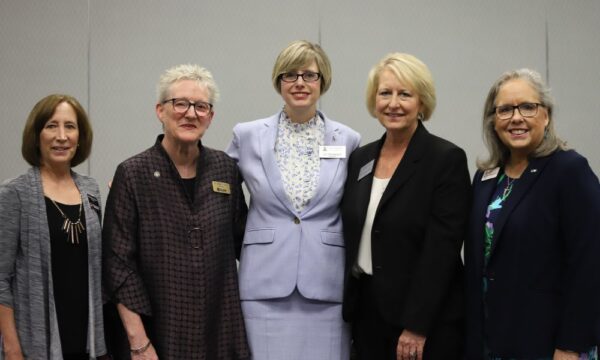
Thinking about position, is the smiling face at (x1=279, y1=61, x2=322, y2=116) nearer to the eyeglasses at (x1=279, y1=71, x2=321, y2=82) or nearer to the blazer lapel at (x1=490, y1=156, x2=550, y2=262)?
the eyeglasses at (x1=279, y1=71, x2=321, y2=82)

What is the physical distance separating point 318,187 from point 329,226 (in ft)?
0.56

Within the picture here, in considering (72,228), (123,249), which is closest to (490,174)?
(123,249)

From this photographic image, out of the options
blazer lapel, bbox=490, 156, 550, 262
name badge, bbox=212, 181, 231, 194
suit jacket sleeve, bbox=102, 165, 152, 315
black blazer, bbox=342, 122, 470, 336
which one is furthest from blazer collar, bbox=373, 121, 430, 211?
suit jacket sleeve, bbox=102, 165, 152, 315

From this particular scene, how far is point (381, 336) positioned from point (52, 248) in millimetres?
1303

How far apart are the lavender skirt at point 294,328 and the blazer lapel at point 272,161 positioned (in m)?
0.40

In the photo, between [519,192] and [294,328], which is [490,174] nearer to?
[519,192]

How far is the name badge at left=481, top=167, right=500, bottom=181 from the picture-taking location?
2298 mm

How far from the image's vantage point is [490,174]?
232 centimetres

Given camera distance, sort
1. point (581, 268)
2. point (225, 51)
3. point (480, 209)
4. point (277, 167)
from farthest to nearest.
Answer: point (225, 51)
point (277, 167)
point (480, 209)
point (581, 268)

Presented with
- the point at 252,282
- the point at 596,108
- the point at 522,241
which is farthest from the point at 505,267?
the point at 596,108

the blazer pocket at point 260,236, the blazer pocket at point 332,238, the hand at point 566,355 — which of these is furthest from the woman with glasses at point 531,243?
the blazer pocket at point 260,236

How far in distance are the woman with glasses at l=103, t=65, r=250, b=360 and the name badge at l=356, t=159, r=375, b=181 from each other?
0.56m

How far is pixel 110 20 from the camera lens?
4051mm

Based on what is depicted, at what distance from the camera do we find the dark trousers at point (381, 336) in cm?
222
